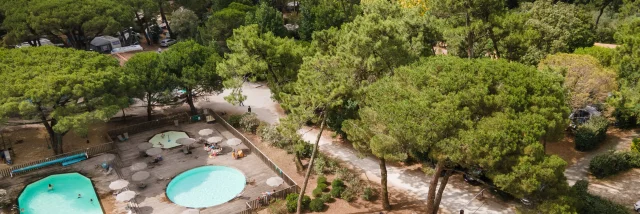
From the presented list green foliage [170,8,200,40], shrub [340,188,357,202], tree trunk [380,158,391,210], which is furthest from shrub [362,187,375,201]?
green foliage [170,8,200,40]

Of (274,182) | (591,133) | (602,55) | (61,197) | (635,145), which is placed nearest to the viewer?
(274,182)

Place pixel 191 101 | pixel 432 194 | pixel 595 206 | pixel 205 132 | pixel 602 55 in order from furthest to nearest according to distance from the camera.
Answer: pixel 191 101, pixel 602 55, pixel 205 132, pixel 432 194, pixel 595 206

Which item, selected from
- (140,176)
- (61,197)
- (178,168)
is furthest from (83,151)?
(178,168)

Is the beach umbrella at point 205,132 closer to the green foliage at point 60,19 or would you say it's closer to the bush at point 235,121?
the bush at point 235,121

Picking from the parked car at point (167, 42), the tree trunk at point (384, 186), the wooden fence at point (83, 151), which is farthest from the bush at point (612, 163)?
the parked car at point (167, 42)

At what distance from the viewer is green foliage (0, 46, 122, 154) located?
3431 cm

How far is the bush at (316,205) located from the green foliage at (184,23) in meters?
46.8

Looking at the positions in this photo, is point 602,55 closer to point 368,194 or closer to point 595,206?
point 595,206

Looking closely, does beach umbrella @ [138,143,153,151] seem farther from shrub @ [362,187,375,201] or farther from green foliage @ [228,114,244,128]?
shrub @ [362,187,375,201]

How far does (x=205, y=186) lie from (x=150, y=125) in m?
12.9

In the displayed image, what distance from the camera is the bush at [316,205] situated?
1266 inches

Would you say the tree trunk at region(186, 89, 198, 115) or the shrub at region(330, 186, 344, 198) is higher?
the tree trunk at region(186, 89, 198, 115)

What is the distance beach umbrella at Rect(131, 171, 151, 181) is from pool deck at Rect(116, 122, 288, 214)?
738 mm

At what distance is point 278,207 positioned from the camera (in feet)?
106
